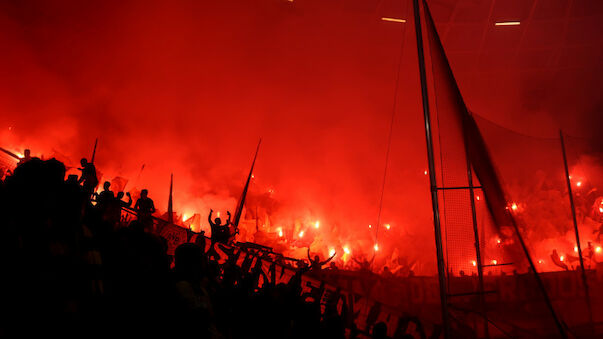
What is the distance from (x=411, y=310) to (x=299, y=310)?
6.13 metres

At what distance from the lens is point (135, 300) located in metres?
1.95

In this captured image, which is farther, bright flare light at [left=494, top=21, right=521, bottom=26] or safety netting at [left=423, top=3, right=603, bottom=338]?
bright flare light at [left=494, top=21, right=521, bottom=26]

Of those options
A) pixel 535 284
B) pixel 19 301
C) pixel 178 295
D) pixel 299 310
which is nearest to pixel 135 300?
pixel 178 295

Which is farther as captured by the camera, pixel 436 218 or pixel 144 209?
pixel 144 209

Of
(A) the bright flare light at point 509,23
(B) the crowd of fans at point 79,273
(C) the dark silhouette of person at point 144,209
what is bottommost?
(B) the crowd of fans at point 79,273

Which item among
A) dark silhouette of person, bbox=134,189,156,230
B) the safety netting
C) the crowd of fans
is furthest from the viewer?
dark silhouette of person, bbox=134,189,156,230

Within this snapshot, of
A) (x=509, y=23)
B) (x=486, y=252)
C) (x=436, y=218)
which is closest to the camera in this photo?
(x=436, y=218)

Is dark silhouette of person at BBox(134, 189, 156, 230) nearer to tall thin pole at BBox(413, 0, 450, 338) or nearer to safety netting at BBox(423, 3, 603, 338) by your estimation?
tall thin pole at BBox(413, 0, 450, 338)

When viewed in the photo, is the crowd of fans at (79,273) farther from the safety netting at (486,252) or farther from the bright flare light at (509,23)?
the bright flare light at (509,23)

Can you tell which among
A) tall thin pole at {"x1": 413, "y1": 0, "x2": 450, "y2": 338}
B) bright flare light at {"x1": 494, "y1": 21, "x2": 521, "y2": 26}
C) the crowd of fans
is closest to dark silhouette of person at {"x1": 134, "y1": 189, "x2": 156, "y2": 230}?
the crowd of fans

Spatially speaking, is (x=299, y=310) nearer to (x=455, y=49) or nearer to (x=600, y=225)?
(x=600, y=225)

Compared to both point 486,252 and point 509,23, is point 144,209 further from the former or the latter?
point 509,23

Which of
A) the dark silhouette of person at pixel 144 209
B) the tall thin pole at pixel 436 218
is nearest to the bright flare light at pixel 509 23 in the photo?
the tall thin pole at pixel 436 218

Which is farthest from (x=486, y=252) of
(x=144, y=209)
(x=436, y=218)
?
(x=144, y=209)
